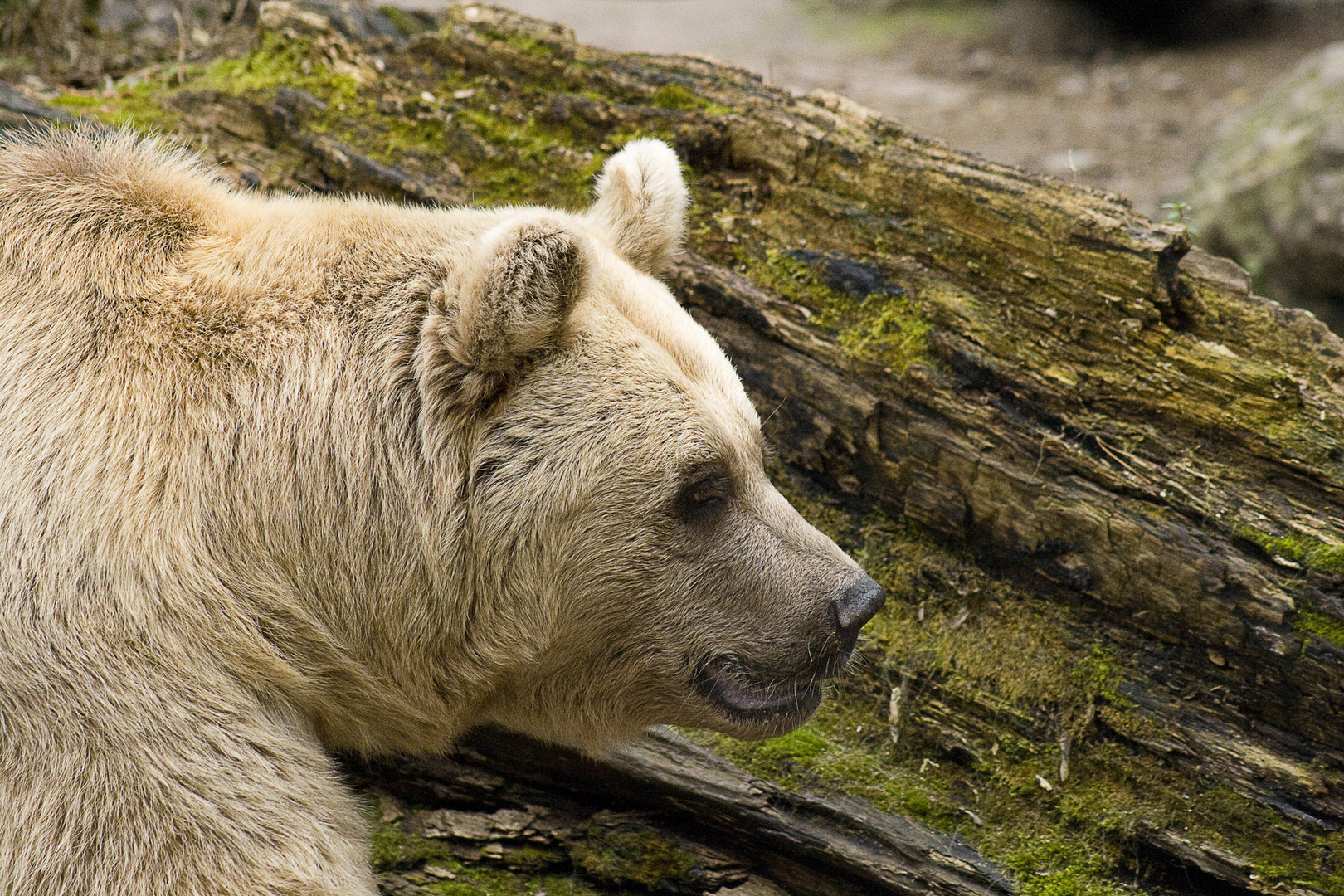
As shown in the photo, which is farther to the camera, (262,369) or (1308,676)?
(1308,676)

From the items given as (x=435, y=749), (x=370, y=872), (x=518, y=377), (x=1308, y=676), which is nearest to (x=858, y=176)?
(x=518, y=377)

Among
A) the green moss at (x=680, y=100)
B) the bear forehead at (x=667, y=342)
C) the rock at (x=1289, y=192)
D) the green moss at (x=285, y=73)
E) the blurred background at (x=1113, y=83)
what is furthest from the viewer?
the blurred background at (x=1113, y=83)

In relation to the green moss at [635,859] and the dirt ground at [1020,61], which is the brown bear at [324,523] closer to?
the green moss at [635,859]

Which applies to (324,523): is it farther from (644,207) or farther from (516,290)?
(644,207)

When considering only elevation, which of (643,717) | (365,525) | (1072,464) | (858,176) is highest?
(858,176)

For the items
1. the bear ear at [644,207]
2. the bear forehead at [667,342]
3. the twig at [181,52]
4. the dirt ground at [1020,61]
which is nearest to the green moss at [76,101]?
the twig at [181,52]

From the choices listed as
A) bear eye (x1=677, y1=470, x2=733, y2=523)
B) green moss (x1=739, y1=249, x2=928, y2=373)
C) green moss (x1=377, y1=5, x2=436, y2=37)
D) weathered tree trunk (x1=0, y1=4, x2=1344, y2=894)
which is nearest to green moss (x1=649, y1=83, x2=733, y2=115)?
weathered tree trunk (x1=0, y1=4, x2=1344, y2=894)

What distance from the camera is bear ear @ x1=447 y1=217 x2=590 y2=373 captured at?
9.50 ft

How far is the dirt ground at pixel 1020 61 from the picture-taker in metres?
12.0

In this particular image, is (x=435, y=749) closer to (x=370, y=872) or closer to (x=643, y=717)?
(x=370, y=872)

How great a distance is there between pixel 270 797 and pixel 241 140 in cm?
383

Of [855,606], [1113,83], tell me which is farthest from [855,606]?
[1113,83]

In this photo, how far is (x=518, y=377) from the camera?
3.19m

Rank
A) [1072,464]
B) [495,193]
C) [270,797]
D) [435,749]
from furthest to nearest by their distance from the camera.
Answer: [495,193]
[1072,464]
[435,749]
[270,797]
